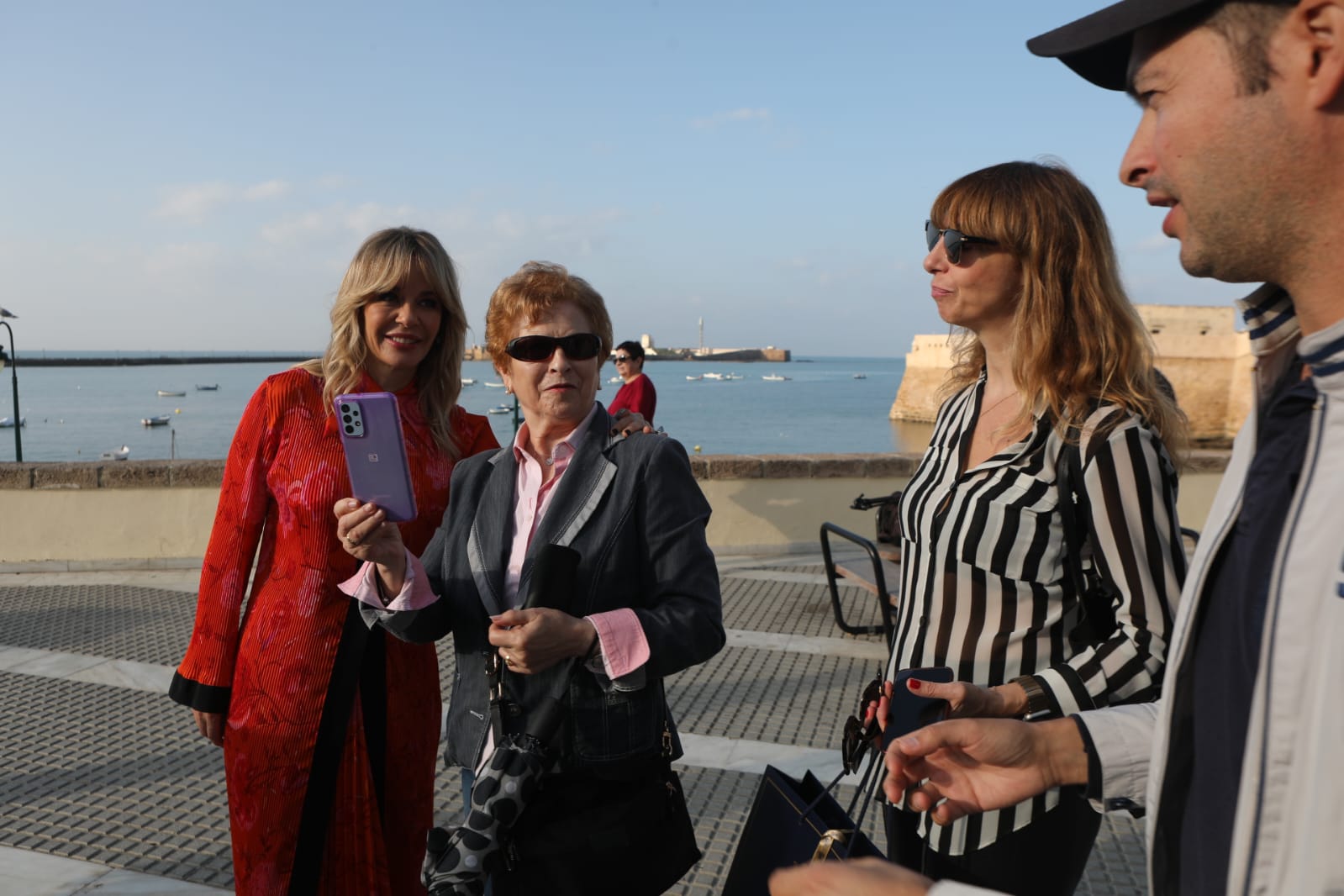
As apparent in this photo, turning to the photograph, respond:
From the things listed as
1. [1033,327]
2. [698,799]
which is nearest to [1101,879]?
[698,799]

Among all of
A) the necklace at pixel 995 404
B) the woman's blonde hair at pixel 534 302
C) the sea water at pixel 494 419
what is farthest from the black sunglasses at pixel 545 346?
the sea water at pixel 494 419

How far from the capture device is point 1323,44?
883 mm

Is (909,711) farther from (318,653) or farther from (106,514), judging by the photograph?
(106,514)

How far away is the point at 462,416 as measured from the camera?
3088 millimetres

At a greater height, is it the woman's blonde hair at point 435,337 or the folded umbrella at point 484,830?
the woman's blonde hair at point 435,337

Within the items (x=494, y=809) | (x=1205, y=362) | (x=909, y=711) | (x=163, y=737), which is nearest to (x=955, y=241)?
(x=909, y=711)

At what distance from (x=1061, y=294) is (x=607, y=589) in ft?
3.95

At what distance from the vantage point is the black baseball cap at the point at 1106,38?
995 millimetres

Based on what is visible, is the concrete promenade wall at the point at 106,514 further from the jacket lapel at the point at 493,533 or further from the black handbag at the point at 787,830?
the black handbag at the point at 787,830

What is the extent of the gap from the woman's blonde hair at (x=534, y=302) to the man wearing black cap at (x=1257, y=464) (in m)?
1.46

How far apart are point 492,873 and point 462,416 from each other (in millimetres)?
1508

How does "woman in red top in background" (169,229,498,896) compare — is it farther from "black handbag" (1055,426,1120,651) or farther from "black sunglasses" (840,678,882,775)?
"black handbag" (1055,426,1120,651)

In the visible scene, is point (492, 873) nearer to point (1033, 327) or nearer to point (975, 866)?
point (975, 866)

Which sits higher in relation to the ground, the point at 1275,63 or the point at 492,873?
the point at 1275,63
